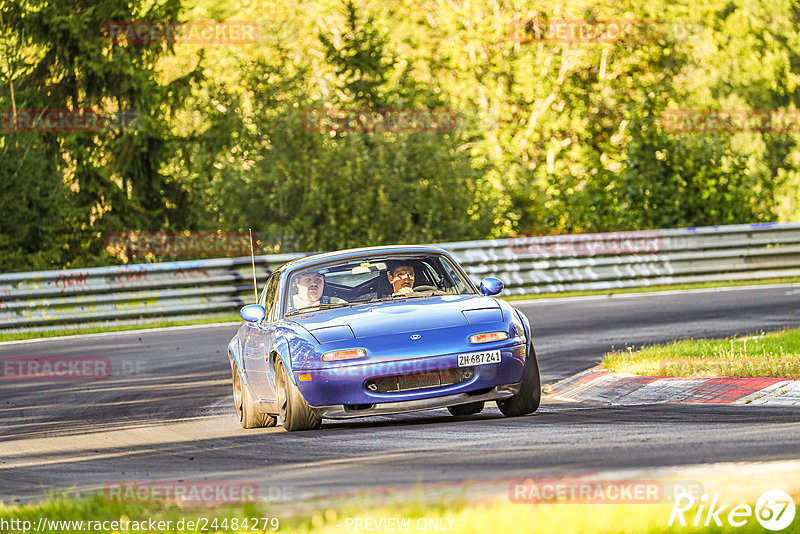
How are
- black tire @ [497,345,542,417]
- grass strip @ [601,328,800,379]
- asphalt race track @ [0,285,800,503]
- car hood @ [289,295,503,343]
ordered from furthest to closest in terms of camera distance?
grass strip @ [601,328,800,379], black tire @ [497,345,542,417], car hood @ [289,295,503,343], asphalt race track @ [0,285,800,503]

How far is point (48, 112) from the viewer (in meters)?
27.7

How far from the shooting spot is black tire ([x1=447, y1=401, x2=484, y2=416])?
10.4 meters

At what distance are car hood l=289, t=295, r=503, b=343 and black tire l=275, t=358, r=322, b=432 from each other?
16.1 inches

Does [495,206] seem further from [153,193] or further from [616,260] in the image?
[153,193]

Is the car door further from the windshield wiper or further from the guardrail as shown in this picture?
the guardrail

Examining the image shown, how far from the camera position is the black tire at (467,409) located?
10367 mm

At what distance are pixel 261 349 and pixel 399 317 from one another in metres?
1.47

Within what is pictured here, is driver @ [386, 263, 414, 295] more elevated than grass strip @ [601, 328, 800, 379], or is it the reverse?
driver @ [386, 263, 414, 295]

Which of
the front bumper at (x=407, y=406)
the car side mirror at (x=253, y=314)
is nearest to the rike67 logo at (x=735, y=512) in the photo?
the front bumper at (x=407, y=406)

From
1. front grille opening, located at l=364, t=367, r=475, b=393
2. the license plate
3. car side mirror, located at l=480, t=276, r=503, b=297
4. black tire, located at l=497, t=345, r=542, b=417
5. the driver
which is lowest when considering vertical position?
black tire, located at l=497, t=345, r=542, b=417

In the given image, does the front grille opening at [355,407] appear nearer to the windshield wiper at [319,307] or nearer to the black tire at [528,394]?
the black tire at [528,394]

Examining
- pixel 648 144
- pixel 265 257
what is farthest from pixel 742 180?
pixel 265 257

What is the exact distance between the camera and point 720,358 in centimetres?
1186

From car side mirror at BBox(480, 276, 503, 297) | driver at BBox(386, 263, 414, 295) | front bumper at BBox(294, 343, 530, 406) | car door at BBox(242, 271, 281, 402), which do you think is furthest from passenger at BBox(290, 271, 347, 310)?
front bumper at BBox(294, 343, 530, 406)
